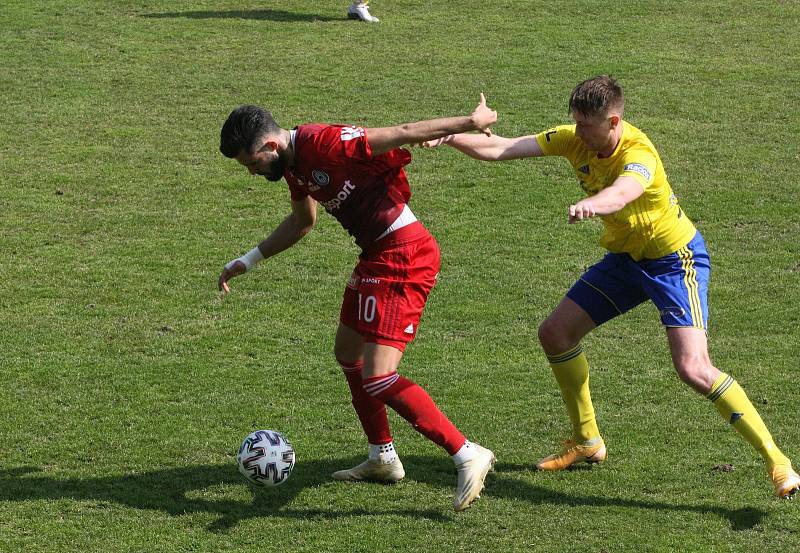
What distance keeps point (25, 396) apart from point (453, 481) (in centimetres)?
316

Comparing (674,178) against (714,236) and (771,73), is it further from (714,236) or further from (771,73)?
→ (771,73)

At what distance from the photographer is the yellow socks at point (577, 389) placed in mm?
6891

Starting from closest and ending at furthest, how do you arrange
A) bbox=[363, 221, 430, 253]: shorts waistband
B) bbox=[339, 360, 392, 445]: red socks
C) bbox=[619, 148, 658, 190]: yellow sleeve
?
bbox=[619, 148, 658, 190]: yellow sleeve
bbox=[363, 221, 430, 253]: shorts waistband
bbox=[339, 360, 392, 445]: red socks

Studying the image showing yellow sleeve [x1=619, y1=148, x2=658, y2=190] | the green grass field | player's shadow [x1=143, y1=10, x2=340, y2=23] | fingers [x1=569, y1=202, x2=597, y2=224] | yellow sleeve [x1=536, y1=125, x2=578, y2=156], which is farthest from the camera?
player's shadow [x1=143, y1=10, x2=340, y2=23]

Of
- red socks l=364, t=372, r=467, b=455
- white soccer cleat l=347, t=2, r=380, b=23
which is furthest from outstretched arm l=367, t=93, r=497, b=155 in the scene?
white soccer cleat l=347, t=2, r=380, b=23

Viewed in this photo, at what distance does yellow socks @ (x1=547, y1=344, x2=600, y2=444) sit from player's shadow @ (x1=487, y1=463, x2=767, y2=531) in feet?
1.44

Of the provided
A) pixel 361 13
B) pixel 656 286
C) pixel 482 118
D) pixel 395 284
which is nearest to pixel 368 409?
pixel 395 284

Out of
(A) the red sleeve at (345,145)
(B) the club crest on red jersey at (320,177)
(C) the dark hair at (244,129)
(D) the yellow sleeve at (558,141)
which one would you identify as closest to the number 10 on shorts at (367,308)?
(B) the club crest on red jersey at (320,177)

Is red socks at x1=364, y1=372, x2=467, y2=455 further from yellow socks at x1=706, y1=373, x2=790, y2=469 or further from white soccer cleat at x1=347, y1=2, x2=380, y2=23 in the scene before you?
white soccer cleat at x1=347, y1=2, x2=380, y2=23

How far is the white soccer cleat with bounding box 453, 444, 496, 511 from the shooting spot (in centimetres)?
624

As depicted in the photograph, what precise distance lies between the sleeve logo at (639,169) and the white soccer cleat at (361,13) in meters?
11.7

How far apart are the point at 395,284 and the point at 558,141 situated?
1.33m

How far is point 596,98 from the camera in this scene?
619 cm

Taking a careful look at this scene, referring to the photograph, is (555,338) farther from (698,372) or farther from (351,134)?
(351,134)
